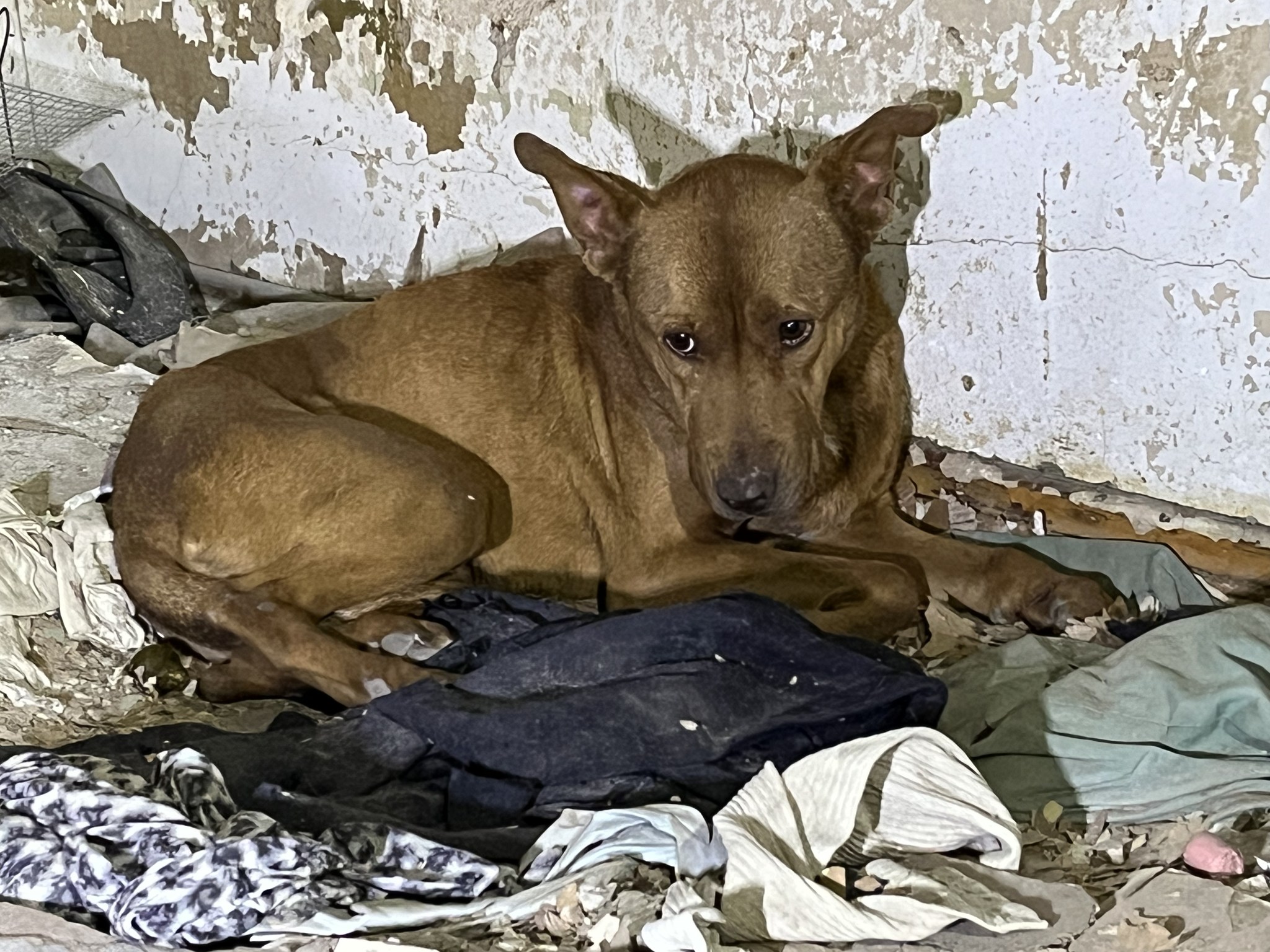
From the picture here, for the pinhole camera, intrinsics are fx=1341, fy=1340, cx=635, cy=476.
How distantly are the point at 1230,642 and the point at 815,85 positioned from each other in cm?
198

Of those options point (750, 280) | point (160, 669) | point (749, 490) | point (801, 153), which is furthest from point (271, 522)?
point (801, 153)

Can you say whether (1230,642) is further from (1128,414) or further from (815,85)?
(815,85)

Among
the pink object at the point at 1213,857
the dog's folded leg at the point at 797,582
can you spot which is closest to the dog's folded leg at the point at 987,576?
the dog's folded leg at the point at 797,582

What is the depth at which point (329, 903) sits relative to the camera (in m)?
2.45

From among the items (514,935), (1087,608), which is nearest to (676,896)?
(514,935)

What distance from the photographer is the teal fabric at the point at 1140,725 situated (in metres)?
2.78

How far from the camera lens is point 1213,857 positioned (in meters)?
2.53

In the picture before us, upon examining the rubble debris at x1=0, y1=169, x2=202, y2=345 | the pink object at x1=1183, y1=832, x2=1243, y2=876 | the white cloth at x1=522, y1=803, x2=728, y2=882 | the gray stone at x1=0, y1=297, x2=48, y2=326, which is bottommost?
the pink object at x1=1183, y1=832, x2=1243, y2=876

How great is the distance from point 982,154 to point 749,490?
1225 millimetres

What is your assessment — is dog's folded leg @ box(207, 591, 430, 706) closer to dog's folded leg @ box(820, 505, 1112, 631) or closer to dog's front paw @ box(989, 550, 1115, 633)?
dog's folded leg @ box(820, 505, 1112, 631)

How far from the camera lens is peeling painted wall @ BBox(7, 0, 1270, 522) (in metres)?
3.34

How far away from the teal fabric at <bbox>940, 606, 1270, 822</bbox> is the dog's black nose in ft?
2.12

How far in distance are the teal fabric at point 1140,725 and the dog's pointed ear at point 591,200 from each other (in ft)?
4.77

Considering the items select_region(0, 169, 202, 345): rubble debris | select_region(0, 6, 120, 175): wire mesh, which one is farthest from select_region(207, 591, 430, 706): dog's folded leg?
select_region(0, 6, 120, 175): wire mesh
